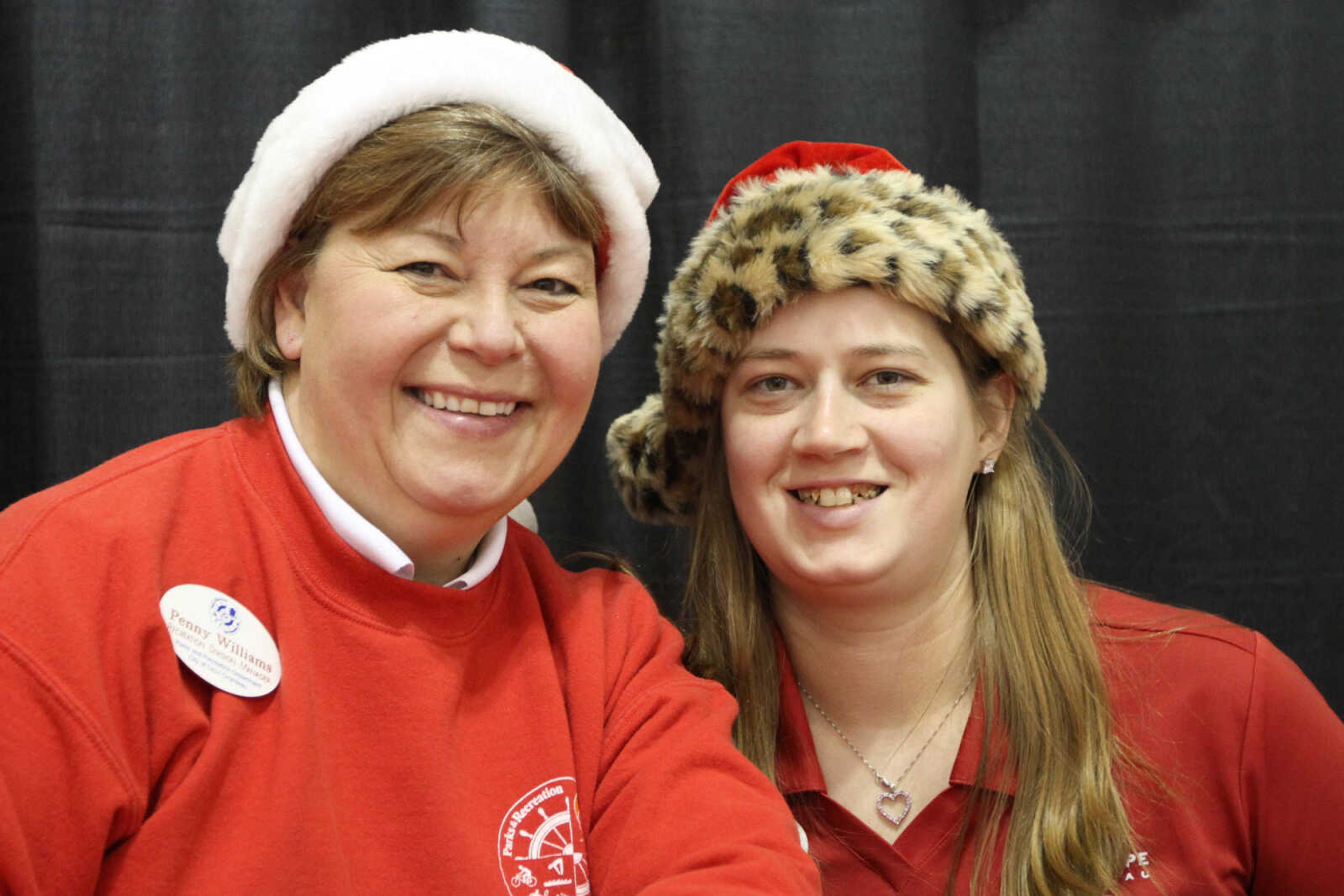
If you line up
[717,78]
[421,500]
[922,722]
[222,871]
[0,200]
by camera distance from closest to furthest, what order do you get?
[222,871], [421,500], [922,722], [0,200], [717,78]

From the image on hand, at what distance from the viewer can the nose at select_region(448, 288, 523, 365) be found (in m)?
1.26

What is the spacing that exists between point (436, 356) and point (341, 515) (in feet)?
0.65

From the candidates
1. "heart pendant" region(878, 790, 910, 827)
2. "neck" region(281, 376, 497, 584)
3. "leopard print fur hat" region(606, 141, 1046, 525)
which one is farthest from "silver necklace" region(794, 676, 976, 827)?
"neck" region(281, 376, 497, 584)

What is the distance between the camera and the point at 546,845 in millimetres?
Result: 1279

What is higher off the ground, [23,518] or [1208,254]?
[1208,254]

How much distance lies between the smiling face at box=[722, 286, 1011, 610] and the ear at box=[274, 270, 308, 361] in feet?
1.95

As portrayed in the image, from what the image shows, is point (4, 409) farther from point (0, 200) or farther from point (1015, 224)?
point (1015, 224)


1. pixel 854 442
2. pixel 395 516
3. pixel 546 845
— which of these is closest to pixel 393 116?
pixel 395 516

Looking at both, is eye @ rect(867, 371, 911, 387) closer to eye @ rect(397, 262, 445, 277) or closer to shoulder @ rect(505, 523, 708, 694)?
shoulder @ rect(505, 523, 708, 694)

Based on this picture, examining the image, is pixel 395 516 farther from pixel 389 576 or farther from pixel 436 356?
pixel 436 356

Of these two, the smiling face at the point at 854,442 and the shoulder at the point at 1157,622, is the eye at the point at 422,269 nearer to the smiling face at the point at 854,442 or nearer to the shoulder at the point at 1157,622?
the smiling face at the point at 854,442

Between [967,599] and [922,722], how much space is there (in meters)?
0.19

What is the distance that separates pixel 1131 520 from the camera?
2158mm

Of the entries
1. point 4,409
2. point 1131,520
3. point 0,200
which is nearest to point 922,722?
point 1131,520
